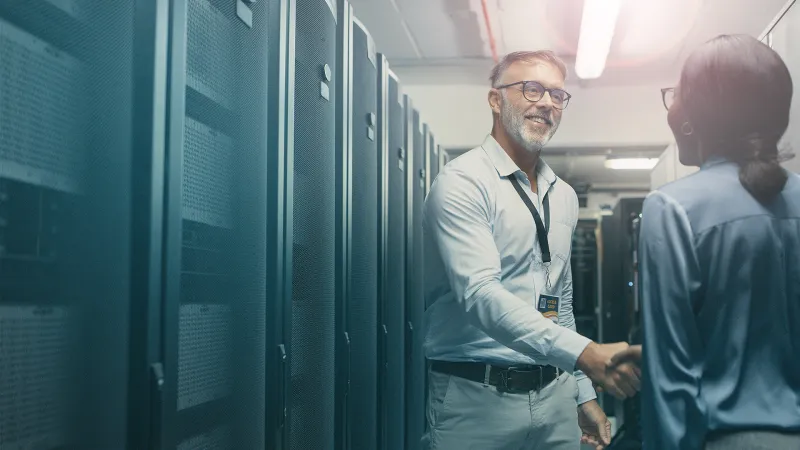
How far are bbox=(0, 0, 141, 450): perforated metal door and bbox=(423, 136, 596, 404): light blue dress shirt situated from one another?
3.30 ft

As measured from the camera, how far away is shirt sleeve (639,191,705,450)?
4.05 feet

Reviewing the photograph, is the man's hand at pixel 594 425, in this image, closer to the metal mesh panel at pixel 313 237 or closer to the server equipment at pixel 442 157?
the metal mesh panel at pixel 313 237

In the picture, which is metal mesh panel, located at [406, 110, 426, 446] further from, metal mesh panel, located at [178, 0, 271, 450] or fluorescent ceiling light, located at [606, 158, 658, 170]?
fluorescent ceiling light, located at [606, 158, 658, 170]

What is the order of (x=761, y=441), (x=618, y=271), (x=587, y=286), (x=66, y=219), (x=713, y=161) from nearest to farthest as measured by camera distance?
1. (x=66, y=219)
2. (x=761, y=441)
3. (x=713, y=161)
4. (x=618, y=271)
5. (x=587, y=286)

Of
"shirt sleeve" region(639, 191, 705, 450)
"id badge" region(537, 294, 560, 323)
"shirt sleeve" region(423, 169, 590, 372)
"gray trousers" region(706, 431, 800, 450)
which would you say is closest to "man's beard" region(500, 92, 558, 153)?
"shirt sleeve" region(423, 169, 590, 372)

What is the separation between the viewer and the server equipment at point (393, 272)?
301 centimetres

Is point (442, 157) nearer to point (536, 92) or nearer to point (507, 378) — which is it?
point (536, 92)

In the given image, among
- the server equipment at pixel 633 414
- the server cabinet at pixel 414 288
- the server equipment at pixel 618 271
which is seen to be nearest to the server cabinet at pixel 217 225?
the server cabinet at pixel 414 288

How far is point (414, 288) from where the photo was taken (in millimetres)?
4105

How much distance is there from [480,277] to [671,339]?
749 mm

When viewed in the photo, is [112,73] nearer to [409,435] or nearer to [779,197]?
[779,197]

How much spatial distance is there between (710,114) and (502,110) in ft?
3.40

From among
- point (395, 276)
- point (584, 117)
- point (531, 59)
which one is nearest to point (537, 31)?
point (584, 117)

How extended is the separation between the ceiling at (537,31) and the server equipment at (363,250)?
8.11 feet
